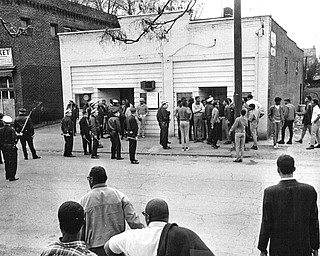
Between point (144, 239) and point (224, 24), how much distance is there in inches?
553

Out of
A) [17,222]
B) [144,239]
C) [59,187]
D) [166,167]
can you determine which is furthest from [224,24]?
[144,239]

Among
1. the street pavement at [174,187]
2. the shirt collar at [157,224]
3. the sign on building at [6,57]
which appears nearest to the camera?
the shirt collar at [157,224]

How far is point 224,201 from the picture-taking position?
8.24 meters

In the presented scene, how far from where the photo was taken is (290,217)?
12.7 feet

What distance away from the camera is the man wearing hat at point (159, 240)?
2.78 m

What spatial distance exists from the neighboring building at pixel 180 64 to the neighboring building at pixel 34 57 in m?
4.36

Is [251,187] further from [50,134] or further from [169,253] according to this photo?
[50,134]

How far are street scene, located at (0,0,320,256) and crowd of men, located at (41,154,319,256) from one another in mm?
11

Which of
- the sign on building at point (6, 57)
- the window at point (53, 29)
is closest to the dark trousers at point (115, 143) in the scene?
the sign on building at point (6, 57)

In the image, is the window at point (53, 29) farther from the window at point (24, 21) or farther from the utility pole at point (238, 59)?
the utility pole at point (238, 59)

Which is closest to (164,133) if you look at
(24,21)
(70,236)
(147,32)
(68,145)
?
(68,145)

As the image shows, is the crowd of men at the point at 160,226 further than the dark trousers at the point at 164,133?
No

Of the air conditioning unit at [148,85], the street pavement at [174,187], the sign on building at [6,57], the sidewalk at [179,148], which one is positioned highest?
the sign on building at [6,57]

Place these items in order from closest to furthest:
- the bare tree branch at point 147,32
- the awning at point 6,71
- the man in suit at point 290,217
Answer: the man in suit at point 290,217, the bare tree branch at point 147,32, the awning at point 6,71
